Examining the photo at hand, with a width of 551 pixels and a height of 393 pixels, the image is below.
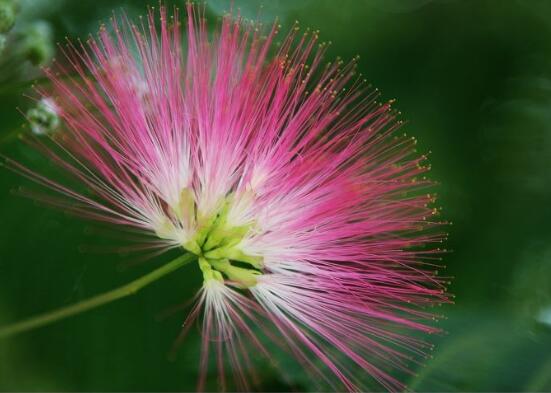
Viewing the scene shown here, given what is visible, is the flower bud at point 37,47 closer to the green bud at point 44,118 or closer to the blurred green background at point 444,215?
the blurred green background at point 444,215

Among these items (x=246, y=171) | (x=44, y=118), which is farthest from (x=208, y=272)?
(x=44, y=118)

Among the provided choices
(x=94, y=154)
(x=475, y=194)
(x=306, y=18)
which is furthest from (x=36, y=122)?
(x=475, y=194)

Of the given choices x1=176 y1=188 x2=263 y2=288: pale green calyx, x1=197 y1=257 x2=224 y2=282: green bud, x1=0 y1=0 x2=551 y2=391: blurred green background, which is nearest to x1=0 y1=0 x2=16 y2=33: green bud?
x1=0 y1=0 x2=551 y2=391: blurred green background

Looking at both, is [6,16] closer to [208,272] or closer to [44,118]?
[44,118]

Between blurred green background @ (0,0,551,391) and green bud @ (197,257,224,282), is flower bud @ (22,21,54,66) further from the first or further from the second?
green bud @ (197,257,224,282)

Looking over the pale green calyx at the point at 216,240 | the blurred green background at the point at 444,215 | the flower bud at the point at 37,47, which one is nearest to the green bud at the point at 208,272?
the pale green calyx at the point at 216,240

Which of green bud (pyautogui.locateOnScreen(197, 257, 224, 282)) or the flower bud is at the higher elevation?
the flower bud
